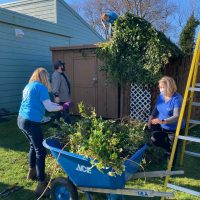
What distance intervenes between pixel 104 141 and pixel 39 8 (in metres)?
11.5

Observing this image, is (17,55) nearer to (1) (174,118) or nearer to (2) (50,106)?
(2) (50,106)

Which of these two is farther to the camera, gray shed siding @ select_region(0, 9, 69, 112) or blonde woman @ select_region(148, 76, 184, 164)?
gray shed siding @ select_region(0, 9, 69, 112)

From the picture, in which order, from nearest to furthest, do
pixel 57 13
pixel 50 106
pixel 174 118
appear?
pixel 50 106
pixel 174 118
pixel 57 13

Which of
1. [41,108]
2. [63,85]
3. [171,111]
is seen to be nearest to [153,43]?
[63,85]

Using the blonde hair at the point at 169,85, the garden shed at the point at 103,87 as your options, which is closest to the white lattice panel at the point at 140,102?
the garden shed at the point at 103,87

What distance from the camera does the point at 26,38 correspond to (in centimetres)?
1118

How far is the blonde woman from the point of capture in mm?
4586

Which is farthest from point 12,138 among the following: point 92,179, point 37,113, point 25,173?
point 92,179

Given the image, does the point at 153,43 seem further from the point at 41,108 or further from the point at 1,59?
the point at 1,59

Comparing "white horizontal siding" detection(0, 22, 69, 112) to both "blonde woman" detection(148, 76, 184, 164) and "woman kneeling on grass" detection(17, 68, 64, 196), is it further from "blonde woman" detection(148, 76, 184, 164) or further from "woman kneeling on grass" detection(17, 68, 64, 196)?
"blonde woman" detection(148, 76, 184, 164)

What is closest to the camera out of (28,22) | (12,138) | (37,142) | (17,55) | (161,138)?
(37,142)

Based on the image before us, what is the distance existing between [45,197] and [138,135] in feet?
5.15

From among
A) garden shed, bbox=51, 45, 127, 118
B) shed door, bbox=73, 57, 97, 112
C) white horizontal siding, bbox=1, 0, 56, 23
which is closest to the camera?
garden shed, bbox=51, 45, 127, 118

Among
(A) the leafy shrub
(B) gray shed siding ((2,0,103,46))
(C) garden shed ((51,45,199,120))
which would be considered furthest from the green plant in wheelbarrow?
(B) gray shed siding ((2,0,103,46))
